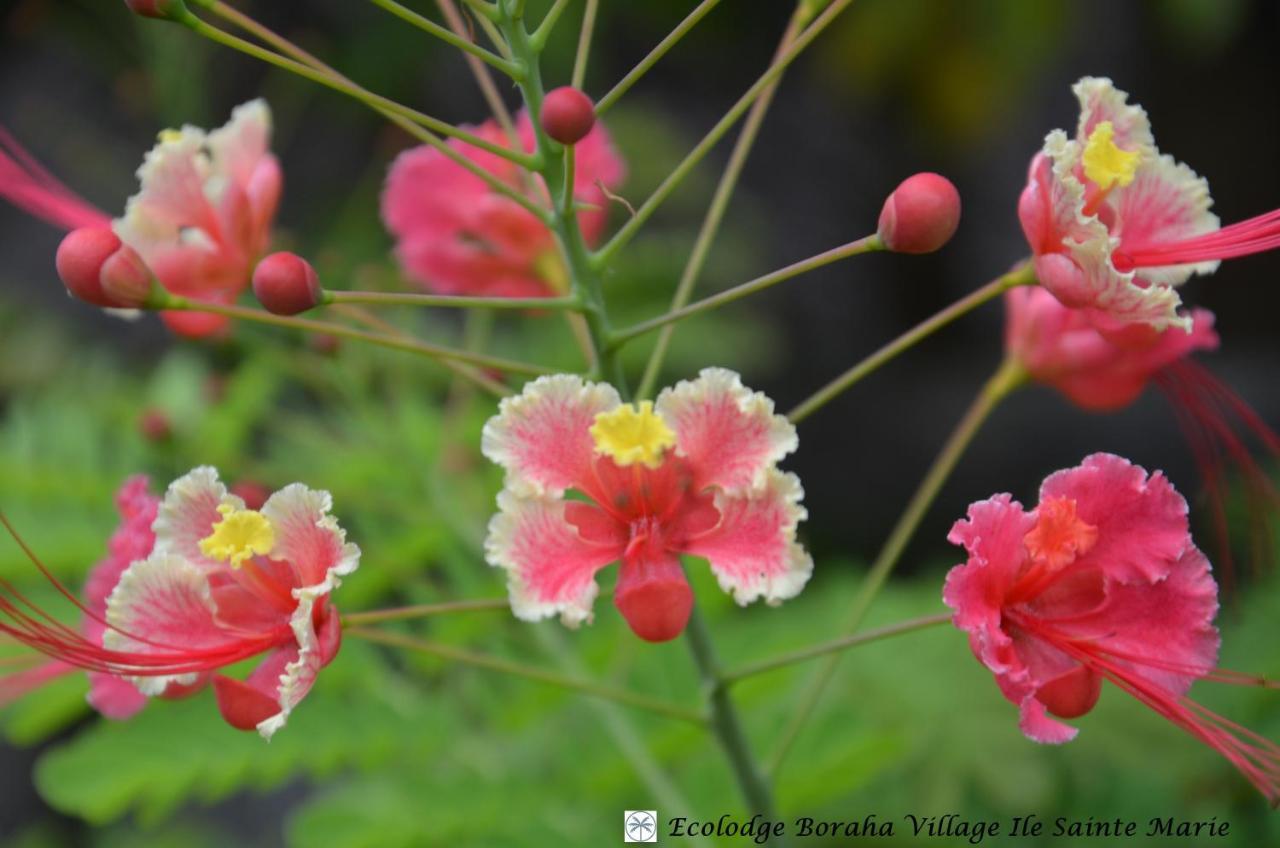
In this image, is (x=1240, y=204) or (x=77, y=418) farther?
(x=1240, y=204)

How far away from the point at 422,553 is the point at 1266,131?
5265 millimetres

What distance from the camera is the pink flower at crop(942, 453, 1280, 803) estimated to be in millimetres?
1000

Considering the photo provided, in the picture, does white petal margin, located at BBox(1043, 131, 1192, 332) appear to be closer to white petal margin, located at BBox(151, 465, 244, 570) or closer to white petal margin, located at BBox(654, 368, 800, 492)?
white petal margin, located at BBox(654, 368, 800, 492)

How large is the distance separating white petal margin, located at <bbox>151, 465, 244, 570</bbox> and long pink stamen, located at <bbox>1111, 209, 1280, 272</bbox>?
839mm

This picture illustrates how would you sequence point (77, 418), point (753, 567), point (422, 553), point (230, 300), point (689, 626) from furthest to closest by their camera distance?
point (77, 418), point (422, 553), point (230, 300), point (689, 626), point (753, 567)

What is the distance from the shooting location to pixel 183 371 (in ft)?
8.33

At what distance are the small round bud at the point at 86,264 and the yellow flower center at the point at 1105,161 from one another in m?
0.87

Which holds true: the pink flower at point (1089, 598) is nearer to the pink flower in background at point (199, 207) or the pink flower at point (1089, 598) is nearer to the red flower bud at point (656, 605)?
the red flower bud at point (656, 605)

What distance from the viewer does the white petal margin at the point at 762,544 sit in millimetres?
973

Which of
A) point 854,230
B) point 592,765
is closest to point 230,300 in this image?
point 592,765

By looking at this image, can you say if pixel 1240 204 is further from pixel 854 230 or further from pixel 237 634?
pixel 237 634

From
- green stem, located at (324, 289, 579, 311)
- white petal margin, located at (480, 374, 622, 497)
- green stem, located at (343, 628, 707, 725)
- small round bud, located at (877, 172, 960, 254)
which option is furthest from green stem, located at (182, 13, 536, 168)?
green stem, located at (343, 628, 707, 725)

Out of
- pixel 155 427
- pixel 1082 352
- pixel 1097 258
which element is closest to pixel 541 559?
pixel 1097 258

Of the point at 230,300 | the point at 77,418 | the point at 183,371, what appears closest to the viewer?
the point at 230,300
